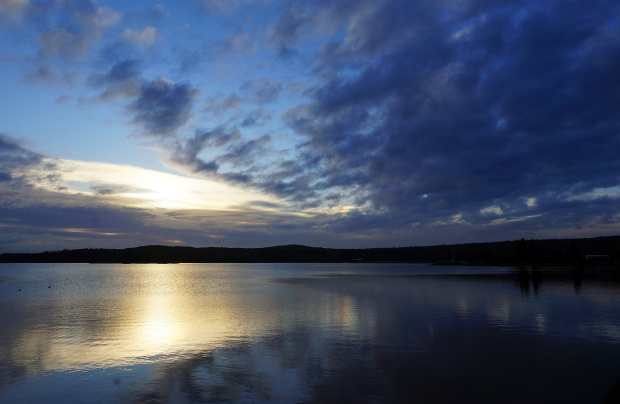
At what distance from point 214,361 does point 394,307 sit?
→ 23.5 metres

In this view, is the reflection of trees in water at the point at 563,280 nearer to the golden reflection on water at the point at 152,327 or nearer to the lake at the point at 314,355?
the lake at the point at 314,355

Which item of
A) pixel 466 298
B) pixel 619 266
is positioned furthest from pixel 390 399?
pixel 619 266

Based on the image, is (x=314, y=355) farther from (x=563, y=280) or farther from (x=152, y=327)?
(x=563, y=280)

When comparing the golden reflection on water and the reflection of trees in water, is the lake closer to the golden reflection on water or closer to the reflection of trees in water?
the golden reflection on water

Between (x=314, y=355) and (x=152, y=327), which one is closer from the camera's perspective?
(x=314, y=355)

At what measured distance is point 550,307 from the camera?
→ 37531 millimetres

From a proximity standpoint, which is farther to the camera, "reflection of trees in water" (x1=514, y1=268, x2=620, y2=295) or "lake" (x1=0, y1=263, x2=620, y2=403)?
"reflection of trees in water" (x1=514, y1=268, x2=620, y2=295)

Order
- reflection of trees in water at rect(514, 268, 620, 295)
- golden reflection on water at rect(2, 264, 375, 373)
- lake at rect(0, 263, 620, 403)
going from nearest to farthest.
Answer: lake at rect(0, 263, 620, 403) → golden reflection on water at rect(2, 264, 375, 373) → reflection of trees in water at rect(514, 268, 620, 295)

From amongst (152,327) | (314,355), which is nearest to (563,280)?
(314,355)

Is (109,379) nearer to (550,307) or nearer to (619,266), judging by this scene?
(550,307)

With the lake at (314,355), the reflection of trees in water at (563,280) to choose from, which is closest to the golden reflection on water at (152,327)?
the lake at (314,355)

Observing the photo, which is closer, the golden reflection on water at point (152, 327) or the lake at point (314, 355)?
the lake at point (314, 355)

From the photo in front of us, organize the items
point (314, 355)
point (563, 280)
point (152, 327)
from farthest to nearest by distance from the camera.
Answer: point (563, 280) → point (152, 327) → point (314, 355)

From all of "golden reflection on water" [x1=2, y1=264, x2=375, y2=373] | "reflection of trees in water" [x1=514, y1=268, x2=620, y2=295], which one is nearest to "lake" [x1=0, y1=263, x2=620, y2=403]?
"golden reflection on water" [x1=2, y1=264, x2=375, y2=373]
